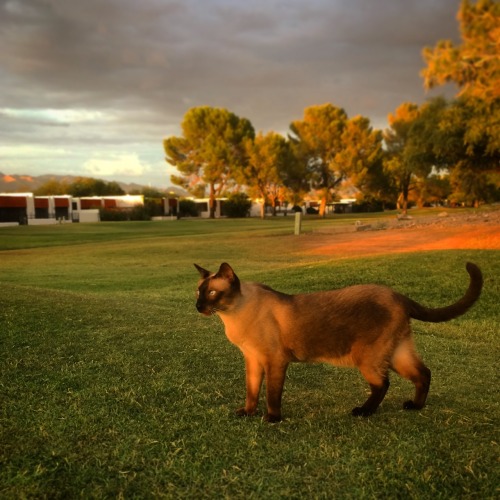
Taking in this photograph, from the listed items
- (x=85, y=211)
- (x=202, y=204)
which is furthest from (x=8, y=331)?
(x=202, y=204)

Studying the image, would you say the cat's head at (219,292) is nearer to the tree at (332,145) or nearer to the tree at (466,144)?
the tree at (466,144)

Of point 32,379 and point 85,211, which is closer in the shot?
point 32,379

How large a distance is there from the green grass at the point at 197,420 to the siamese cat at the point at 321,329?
0.39 metres

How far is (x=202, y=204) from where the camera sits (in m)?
90.7

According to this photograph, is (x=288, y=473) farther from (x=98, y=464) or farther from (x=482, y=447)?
(x=482, y=447)

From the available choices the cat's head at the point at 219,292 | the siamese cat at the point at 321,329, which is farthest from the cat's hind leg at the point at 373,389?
the cat's head at the point at 219,292

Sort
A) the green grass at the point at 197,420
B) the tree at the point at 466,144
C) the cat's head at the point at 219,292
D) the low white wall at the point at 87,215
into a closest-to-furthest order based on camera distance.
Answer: the green grass at the point at 197,420 → the cat's head at the point at 219,292 → the tree at the point at 466,144 → the low white wall at the point at 87,215

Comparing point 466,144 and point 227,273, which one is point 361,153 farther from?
point 227,273

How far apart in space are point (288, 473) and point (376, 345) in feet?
3.79

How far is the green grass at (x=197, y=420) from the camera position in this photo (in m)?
2.86

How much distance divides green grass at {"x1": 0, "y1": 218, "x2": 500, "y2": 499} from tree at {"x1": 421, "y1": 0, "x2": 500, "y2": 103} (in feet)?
63.6

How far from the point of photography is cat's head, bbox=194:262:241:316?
3.54 m

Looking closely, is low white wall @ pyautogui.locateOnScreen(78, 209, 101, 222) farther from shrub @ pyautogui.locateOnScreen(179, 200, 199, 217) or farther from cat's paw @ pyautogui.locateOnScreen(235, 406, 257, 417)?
cat's paw @ pyautogui.locateOnScreen(235, 406, 257, 417)

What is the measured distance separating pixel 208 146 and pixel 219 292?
243 feet
